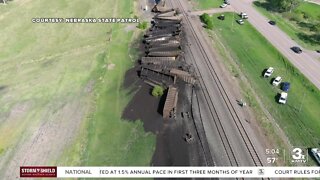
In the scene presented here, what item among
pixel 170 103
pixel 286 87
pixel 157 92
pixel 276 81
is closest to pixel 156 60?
pixel 157 92

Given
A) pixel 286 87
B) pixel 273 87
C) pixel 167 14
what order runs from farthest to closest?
pixel 167 14
pixel 273 87
pixel 286 87

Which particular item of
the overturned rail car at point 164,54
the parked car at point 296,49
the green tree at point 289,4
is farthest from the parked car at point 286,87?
the green tree at point 289,4

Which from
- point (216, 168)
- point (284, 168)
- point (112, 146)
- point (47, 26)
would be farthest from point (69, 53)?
point (284, 168)

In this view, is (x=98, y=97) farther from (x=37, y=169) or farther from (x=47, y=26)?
(x=47, y=26)

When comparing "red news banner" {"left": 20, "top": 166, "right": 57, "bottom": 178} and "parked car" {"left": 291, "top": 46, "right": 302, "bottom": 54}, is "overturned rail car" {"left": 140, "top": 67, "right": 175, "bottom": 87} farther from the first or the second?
"parked car" {"left": 291, "top": 46, "right": 302, "bottom": 54}

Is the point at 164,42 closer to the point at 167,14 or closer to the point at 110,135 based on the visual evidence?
the point at 167,14
